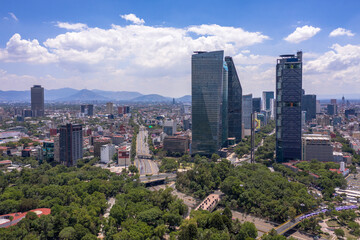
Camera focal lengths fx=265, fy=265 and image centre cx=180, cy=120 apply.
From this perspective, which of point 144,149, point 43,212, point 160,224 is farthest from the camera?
point 144,149

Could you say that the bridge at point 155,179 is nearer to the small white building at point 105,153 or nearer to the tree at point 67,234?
the small white building at point 105,153

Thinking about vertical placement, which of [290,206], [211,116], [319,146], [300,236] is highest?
[211,116]

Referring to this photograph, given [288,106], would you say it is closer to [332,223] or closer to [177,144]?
[177,144]

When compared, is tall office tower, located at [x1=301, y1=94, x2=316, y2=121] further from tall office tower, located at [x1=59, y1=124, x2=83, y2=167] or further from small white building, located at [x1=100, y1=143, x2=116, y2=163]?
tall office tower, located at [x1=59, y1=124, x2=83, y2=167]

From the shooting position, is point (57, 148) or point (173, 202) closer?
point (173, 202)

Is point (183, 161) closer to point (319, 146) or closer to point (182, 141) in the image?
point (182, 141)

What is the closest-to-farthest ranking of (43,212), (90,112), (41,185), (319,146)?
(43,212), (41,185), (319,146), (90,112)

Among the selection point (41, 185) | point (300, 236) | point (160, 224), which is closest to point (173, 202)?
point (160, 224)

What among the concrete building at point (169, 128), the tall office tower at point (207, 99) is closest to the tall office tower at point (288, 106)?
the tall office tower at point (207, 99)
